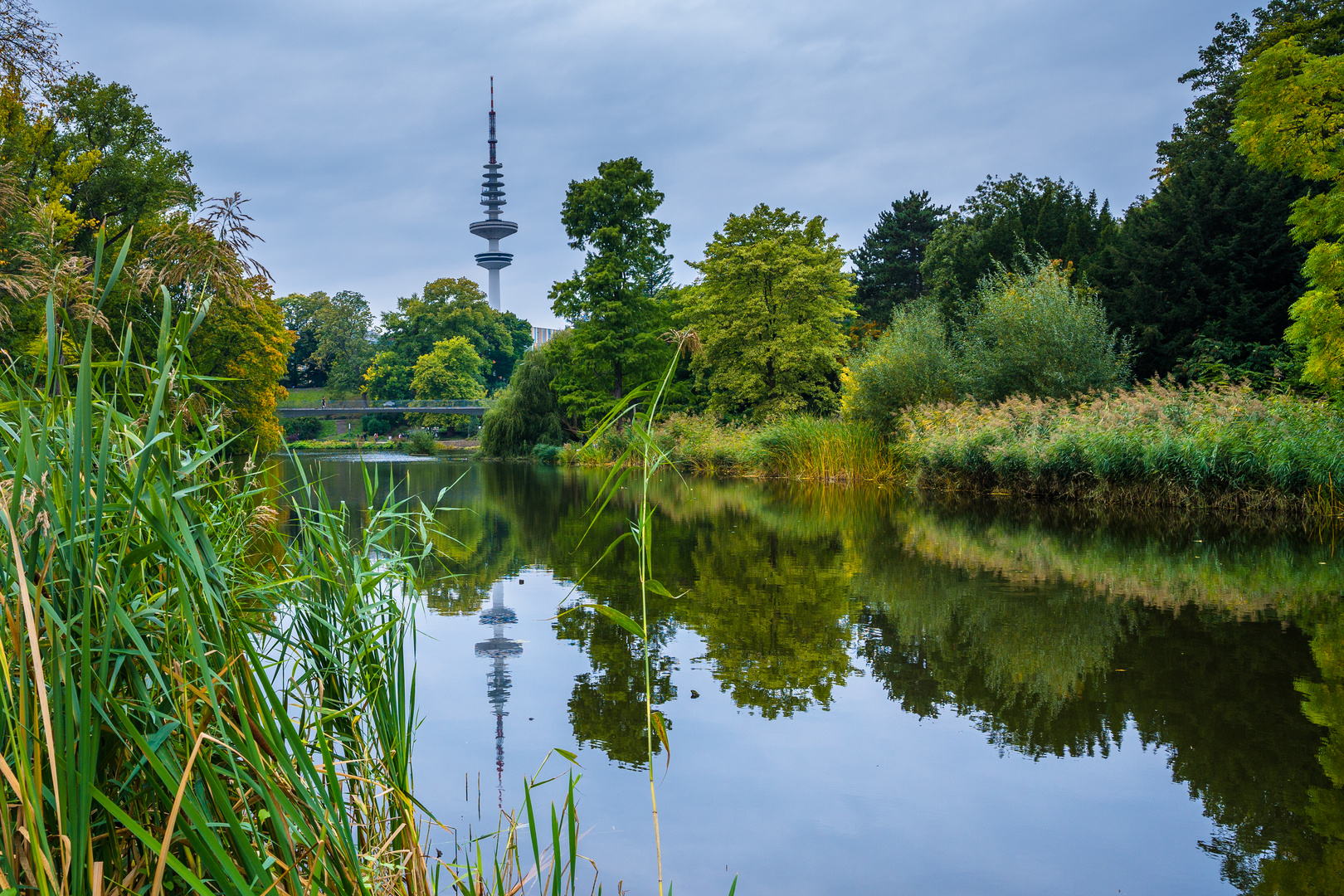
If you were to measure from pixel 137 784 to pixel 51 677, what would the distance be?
0.42 meters

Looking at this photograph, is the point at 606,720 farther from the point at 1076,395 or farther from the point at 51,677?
the point at 1076,395

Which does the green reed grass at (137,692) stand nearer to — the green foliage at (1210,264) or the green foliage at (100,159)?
the green foliage at (100,159)

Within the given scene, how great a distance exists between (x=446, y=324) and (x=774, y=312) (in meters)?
41.8

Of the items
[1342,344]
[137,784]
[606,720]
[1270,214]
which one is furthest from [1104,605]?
[1270,214]

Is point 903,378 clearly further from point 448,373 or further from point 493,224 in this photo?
point 493,224

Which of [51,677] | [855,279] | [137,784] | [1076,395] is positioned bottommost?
[137,784]

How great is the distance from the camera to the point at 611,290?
1227 inches

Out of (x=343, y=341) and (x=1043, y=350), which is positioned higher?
(x=343, y=341)

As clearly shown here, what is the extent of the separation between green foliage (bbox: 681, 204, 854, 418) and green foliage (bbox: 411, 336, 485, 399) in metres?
33.1

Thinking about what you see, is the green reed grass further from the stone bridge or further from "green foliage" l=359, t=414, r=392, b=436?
"green foliage" l=359, t=414, r=392, b=436

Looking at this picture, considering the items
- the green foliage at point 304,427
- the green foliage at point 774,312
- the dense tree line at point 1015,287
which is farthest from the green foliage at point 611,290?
the green foliage at point 304,427

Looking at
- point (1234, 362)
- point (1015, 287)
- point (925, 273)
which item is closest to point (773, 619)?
point (1015, 287)

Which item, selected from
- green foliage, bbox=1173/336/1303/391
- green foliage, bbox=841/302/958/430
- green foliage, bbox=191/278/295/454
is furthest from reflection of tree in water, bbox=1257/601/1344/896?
green foliage, bbox=191/278/295/454

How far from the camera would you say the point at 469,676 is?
4258 mm
